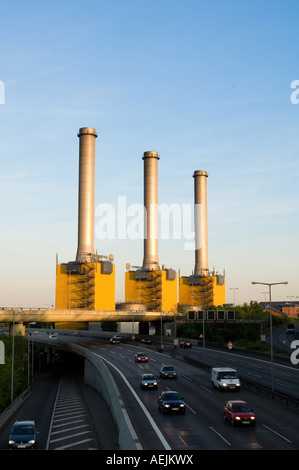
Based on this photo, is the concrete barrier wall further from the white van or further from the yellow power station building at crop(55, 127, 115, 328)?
the yellow power station building at crop(55, 127, 115, 328)

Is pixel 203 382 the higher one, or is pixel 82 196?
pixel 82 196

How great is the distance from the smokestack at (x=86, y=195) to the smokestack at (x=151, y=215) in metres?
19.7

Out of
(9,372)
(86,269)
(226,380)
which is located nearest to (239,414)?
(226,380)

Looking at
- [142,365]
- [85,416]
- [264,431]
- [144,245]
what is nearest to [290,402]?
[264,431]

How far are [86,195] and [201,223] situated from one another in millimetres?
41049

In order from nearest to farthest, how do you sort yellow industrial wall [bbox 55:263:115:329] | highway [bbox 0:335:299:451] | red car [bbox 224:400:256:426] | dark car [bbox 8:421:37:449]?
highway [bbox 0:335:299:451] → red car [bbox 224:400:256:426] → dark car [bbox 8:421:37:449] → yellow industrial wall [bbox 55:263:115:329]

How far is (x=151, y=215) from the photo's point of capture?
148 metres

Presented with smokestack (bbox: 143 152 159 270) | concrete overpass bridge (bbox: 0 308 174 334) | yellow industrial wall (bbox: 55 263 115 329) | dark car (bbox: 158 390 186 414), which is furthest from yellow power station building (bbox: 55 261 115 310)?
dark car (bbox: 158 390 186 414)

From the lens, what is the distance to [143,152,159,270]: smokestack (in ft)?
482

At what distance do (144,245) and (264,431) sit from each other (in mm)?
115754

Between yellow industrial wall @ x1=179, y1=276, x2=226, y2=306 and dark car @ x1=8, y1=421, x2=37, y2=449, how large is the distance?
128 meters

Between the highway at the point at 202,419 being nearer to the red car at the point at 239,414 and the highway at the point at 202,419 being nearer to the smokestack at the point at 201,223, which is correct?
the red car at the point at 239,414
